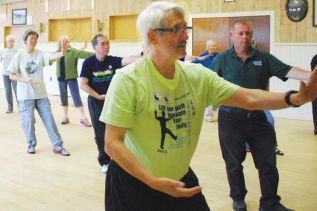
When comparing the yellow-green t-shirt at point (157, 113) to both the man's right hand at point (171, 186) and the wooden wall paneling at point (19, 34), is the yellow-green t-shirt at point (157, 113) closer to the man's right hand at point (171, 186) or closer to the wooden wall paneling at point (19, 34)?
the man's right hand at point (171, 186)

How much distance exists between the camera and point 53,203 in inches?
156

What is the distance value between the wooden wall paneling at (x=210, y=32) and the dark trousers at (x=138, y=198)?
321 inches

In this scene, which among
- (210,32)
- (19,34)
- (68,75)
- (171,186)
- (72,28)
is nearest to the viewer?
(171,186)

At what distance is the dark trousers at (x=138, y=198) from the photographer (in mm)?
1997

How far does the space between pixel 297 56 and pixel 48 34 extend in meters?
7.84

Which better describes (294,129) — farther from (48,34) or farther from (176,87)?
(48,34)

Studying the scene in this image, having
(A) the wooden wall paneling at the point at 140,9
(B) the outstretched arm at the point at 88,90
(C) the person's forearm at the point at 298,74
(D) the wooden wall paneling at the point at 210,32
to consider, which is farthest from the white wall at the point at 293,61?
(C) the person's forearm at the point at 298,74

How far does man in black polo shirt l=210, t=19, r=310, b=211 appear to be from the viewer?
342 centimetres

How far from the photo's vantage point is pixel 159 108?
6.17 ft

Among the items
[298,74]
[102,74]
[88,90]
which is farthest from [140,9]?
[298,74]

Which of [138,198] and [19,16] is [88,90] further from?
[19,16]

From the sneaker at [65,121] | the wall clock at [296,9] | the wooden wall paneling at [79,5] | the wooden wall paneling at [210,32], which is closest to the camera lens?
the sneaker at [65,121]

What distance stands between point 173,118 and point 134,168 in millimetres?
310

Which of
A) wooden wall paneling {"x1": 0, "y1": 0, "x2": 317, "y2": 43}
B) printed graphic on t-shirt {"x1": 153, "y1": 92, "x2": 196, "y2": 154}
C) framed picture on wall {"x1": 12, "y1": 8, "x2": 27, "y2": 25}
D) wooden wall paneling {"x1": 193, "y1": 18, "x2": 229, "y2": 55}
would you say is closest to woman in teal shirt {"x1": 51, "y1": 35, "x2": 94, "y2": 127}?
wooden wall paneling {"x1": 193, "y1": 18, "x2": 229, "y2": 55}
